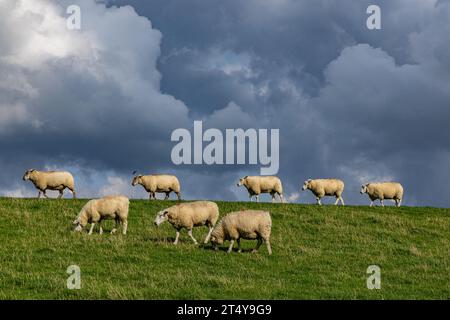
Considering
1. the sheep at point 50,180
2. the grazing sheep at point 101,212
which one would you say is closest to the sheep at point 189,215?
the grazing sheep at point 101,212

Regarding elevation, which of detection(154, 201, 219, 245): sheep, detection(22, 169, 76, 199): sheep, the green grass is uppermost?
detection(22, 169, 76, 199): sheep

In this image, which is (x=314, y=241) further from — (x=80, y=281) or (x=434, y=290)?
(x=80, y=281)

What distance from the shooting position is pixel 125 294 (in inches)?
628

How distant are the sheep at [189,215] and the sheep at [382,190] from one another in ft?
83.7

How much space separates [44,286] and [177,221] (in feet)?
27.1

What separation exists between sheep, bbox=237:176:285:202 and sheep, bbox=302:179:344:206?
2439 mm

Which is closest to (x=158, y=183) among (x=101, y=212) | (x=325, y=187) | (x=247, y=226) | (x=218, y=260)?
(x=325, y=187)

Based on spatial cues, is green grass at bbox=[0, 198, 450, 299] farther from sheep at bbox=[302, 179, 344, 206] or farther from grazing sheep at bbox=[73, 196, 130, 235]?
sheep at bbox=[302, 179, 344, 206]

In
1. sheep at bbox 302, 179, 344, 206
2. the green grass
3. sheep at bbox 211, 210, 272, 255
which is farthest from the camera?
sheep at bbox 302, 179, 344, 206

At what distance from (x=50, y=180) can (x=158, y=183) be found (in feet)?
27.4

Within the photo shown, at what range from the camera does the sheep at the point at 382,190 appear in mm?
47938

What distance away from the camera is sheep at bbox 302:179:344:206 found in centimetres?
4638

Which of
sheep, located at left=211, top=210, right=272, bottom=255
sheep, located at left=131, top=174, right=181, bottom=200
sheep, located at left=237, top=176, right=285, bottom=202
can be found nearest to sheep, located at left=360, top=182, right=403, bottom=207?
sheep, located at left=237, top=176, right=285, bottom=202
